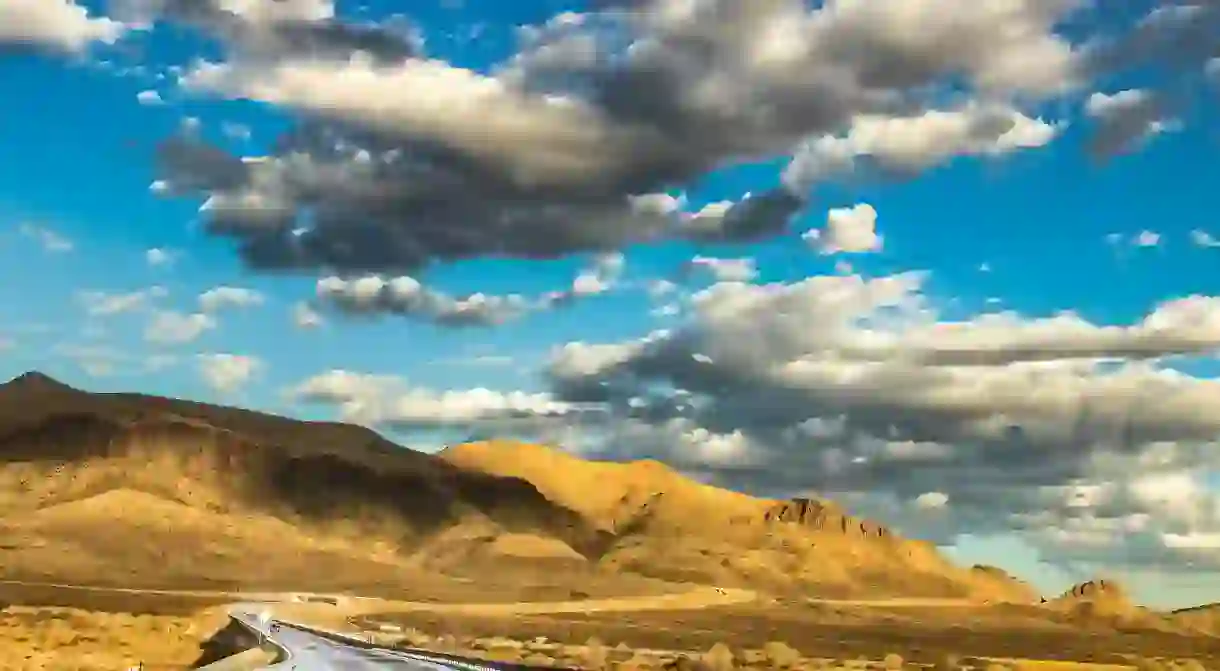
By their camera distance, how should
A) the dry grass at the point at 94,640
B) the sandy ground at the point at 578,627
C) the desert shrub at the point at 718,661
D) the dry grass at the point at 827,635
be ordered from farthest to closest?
the dry grass at the point at 827,635 < the sandy ground at the point at 578,627 < the dry grass at the point at 94,640 < the desert shrub at the point at 718,661

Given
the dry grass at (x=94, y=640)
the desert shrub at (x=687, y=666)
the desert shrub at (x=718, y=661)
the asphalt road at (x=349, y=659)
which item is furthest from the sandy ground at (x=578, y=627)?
the desert shrub at (x=687, y=666)

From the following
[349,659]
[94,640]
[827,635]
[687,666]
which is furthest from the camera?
[827,635]

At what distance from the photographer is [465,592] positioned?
18675 cm

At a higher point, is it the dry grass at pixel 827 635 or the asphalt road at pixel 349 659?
the dry grass at pixel 827 635

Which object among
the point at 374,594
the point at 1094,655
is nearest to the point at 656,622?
the point at 1094,655

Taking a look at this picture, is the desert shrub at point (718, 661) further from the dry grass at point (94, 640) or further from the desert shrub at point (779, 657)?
the dry grass at point (94, 640)

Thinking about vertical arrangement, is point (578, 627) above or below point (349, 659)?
above

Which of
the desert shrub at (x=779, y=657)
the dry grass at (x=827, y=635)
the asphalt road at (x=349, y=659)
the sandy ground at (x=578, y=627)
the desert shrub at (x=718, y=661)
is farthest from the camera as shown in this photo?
the dry grass at (x=827, y=635)

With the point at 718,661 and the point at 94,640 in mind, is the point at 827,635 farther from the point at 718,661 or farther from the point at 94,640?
the point at 718,661

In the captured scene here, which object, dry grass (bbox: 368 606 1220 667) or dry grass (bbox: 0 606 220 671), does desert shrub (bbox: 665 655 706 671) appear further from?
dry grass (bbox: 368 606 1220 667)

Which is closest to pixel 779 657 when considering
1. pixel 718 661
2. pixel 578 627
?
pixel 718 661

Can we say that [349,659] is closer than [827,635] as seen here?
Yes

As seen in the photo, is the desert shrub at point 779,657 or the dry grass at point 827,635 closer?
the desert shrub at point 779,657

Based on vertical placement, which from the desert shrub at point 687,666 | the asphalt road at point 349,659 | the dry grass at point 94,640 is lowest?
the dry grass at point 94,640
